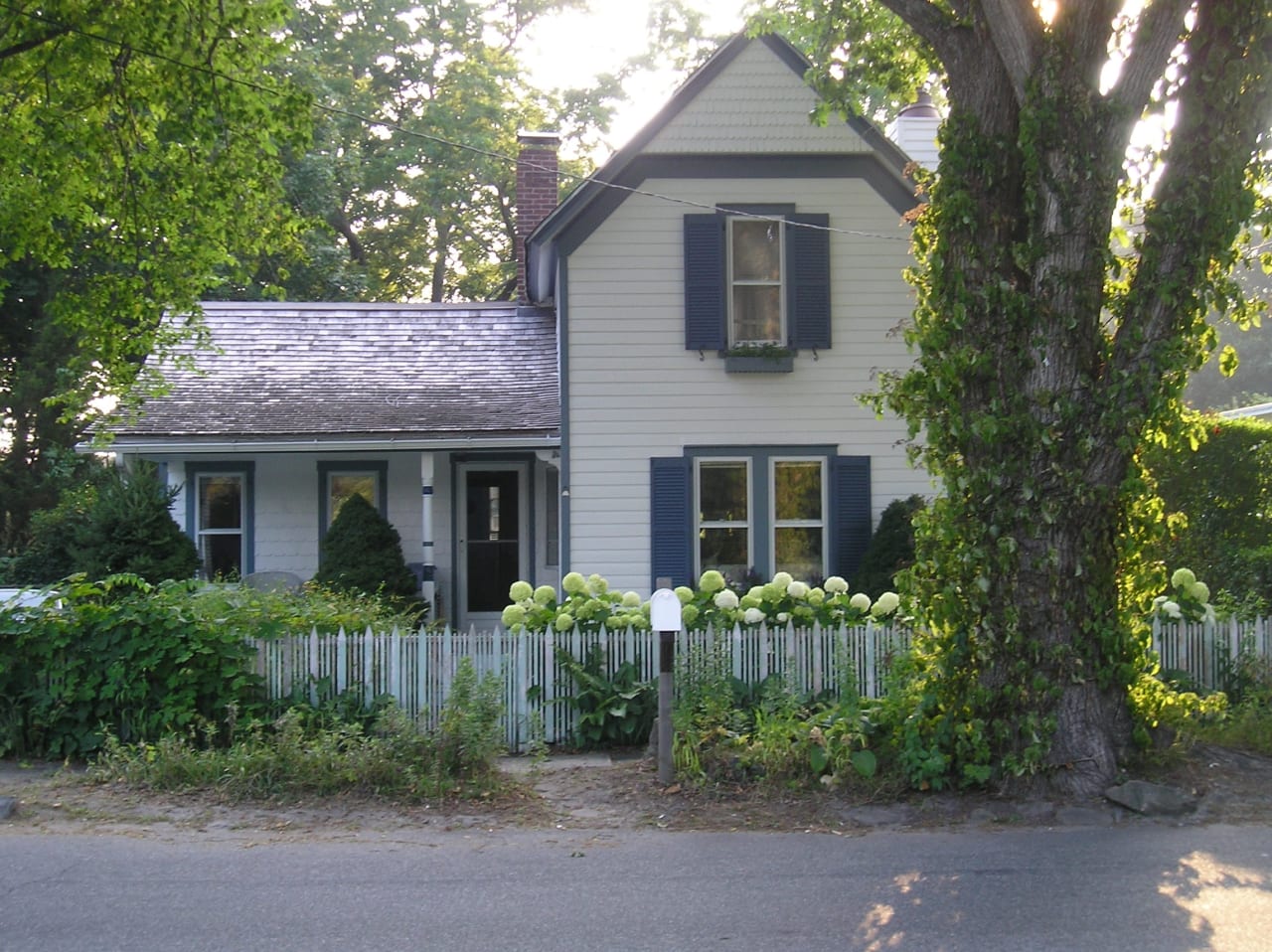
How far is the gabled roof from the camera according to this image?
14414mm

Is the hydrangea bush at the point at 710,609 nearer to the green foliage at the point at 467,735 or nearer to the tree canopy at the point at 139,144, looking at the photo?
the green foliage at the point at 467,735

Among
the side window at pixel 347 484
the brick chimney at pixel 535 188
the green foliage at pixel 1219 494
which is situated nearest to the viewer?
the green foliage at pixel 1219 494

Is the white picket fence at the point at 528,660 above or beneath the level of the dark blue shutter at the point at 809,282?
beneath

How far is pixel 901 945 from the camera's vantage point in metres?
5.50

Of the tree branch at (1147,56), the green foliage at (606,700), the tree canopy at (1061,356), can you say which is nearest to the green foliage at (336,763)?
the green foliage at (606,700)

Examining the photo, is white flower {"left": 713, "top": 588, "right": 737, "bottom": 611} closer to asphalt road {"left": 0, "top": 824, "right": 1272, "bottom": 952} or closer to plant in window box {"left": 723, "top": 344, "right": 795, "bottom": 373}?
asphalt road {"left": 0, "top": 824, "right": 1272, "bottom": 952}

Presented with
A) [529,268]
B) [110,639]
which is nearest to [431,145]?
[529,268]

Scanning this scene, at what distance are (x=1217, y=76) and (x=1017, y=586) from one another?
10.9 feet

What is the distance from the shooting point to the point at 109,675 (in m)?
9.02

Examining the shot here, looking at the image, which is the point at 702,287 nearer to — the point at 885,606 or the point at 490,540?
the point at 490,540

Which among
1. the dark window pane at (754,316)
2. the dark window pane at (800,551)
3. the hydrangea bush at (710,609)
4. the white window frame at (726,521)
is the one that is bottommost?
the hydrangea bush at (710,609)

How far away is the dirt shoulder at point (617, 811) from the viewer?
7.50 meters

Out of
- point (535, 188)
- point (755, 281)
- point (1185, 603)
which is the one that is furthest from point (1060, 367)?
point (535, 188)

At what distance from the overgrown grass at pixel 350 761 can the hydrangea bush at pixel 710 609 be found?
1.35 meters
